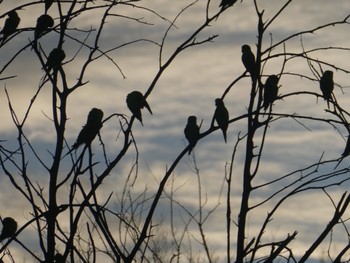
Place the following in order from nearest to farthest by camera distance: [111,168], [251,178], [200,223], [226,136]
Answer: [111,168] < [251,178] < [226,136] < [200,223]

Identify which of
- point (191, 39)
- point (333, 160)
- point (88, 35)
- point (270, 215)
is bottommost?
point (270, 215)

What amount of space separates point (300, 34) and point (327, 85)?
954 mm

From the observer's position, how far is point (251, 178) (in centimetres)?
358

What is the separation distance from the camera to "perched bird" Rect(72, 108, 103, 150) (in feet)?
14.0

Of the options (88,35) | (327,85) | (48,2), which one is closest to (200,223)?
(327,85)

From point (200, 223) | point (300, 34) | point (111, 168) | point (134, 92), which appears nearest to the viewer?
point (111, 168)

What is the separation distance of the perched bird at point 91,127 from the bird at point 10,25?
2.11ft

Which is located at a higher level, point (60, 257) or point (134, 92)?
point (134, 92)

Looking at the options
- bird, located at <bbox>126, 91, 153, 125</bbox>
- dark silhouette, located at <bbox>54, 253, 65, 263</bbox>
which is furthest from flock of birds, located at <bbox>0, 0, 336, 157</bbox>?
dark silhouette, located at <bbox>54, 253, 65, 263</bbox>

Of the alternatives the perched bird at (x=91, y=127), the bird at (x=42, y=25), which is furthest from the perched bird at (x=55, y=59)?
the perched bird at (x=91, y=127)

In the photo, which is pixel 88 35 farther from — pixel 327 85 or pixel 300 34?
pixel 327 85

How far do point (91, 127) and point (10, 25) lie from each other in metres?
0.83

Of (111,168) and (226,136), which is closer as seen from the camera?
(111,168)

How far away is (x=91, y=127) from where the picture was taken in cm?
439
